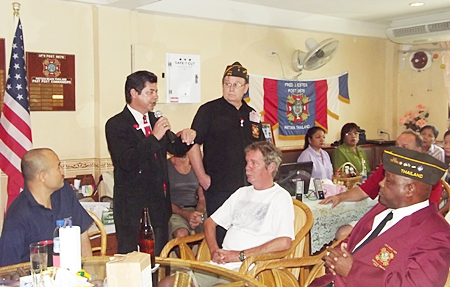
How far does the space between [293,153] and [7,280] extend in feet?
14.5

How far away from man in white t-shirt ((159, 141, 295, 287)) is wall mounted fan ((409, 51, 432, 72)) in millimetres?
5336

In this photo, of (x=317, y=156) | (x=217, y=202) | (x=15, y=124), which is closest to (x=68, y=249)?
(x=217, y=202)

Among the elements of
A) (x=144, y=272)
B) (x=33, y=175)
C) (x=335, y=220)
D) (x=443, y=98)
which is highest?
(x=443, y=98)

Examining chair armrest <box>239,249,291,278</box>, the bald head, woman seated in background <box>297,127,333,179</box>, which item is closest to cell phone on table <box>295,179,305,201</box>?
chair armrest <box>239,249,291,278</box>

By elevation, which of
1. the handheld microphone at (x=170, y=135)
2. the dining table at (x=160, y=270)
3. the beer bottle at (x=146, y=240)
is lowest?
the dining table at (x=160, y=270)

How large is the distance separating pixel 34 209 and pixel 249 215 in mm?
1164

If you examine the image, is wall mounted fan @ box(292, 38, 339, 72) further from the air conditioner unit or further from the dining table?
the dining table

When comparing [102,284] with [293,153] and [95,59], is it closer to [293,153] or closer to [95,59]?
[95,59]

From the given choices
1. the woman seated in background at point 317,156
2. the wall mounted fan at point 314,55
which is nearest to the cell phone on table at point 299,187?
the woman seated in background at point 317,156

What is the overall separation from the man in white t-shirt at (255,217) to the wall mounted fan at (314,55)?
3429mm

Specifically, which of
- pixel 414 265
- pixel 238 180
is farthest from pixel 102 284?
pixel 238 180

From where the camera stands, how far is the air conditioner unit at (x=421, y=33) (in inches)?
253

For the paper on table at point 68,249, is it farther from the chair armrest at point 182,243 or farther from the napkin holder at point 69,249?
the chair armrest at point 182,243

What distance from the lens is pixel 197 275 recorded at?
2205mm
